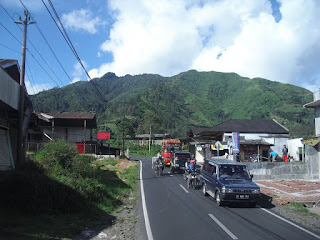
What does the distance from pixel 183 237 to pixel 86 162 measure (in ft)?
27.7

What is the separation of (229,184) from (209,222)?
3339 mm

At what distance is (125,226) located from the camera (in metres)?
9.37

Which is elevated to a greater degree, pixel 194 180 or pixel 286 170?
pixel 286 170

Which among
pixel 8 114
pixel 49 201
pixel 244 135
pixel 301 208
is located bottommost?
pixel 301 208

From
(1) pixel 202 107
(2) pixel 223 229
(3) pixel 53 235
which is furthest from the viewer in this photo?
(1) pixel 202 107

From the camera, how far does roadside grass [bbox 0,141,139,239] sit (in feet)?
26.6

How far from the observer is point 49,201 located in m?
9.90

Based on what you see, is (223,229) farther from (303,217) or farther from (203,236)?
(303,217)

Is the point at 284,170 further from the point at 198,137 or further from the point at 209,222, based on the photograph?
the point at 198,137

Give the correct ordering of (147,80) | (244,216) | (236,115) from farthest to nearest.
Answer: (147,80), (236,115), (244,216)

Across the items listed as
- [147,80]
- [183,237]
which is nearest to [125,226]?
[183,237]

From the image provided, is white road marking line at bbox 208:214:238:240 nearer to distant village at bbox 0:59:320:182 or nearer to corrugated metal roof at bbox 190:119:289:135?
distant village at bbox 0:59:320:182

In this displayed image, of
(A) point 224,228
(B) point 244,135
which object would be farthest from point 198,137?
(A) point 224,228

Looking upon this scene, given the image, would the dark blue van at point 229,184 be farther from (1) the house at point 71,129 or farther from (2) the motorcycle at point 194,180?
(1) the house at point 71,129
